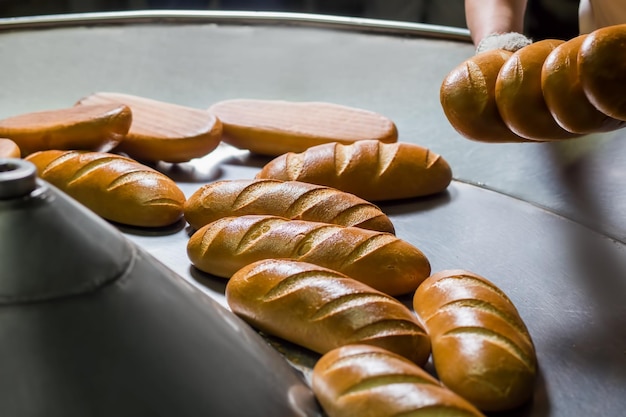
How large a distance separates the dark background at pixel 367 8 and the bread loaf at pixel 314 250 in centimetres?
225

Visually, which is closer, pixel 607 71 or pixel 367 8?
pixel 607 71

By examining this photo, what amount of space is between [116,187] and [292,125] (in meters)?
0.40

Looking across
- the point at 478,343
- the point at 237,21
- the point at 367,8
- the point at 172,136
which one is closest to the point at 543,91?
the point at 478,343

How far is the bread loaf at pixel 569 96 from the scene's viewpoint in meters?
0.91

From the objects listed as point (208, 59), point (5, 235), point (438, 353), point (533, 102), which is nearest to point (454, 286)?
point (438, 353)

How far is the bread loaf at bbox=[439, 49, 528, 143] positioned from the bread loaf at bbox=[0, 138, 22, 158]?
728mm

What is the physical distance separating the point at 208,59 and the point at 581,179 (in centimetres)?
104

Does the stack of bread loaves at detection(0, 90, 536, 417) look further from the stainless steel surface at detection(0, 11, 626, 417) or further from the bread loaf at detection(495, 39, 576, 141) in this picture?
the bread loaf at detection(495, 39, 576, 141)

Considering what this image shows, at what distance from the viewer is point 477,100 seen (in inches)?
40.3

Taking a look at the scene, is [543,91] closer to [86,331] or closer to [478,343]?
[478,343]

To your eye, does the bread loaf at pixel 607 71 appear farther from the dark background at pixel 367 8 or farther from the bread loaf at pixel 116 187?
the dark background at pixel 367 8

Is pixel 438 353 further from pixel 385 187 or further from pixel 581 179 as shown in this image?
pixel 581 179

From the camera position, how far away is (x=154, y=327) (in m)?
0.66

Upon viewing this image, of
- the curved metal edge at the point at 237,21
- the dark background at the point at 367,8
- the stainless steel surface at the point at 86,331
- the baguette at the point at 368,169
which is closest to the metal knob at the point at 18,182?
the stainless steel surface at the point at 86,331
